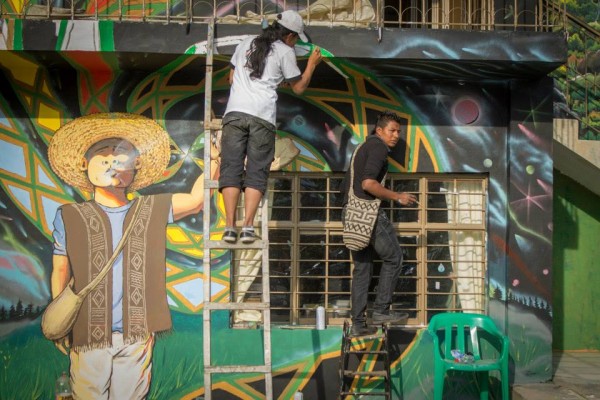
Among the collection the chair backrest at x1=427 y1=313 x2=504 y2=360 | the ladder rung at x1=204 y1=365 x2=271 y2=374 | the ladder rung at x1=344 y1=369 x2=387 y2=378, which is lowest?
the ladder rung at x1=344 y1=369 x2=387 y2=378

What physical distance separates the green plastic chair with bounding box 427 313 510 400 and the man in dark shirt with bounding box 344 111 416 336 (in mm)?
529

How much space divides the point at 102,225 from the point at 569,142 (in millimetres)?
4728

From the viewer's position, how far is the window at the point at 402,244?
336 inches

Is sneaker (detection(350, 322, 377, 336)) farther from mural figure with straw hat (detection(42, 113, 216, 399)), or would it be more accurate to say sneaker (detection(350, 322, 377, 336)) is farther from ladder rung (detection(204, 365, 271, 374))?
mural figure with straw hat (detection(42, 113, 216, 399))

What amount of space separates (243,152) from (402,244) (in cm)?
236

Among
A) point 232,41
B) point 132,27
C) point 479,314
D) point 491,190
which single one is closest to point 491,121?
point 491,190

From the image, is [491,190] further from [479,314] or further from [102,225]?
[102,225]

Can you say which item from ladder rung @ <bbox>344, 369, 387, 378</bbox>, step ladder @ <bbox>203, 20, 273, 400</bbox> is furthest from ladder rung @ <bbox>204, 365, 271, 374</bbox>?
ladder rung @ <bbox>344, 369, 387, 378</bbox>

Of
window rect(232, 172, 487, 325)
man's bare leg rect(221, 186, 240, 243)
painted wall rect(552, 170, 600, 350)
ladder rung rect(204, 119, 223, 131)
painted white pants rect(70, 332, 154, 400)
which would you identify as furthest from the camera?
painted wall rect(552, 170, 600, 350)

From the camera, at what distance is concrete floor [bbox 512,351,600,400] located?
26.0 ft

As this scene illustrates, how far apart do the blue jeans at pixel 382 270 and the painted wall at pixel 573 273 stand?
3.20 m

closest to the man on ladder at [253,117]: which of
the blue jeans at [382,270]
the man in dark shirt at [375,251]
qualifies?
the man in dark shirt at [375,251]

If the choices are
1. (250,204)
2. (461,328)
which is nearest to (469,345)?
(461,328)

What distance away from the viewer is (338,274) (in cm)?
859
